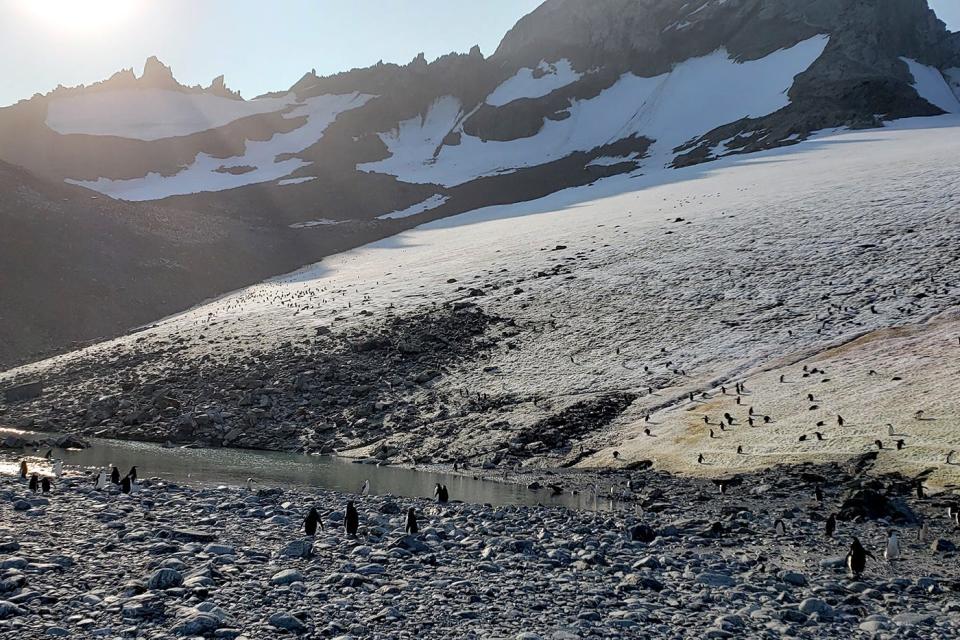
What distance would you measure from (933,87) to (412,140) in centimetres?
10923

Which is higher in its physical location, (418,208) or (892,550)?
(418,208)

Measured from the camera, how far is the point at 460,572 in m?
13.3

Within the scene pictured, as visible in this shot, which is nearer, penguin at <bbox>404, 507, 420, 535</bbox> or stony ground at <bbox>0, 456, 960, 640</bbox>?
stony ground at <bbox>0, 456, 960, 640</bbox>

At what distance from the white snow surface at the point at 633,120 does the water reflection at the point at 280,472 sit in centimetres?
10639

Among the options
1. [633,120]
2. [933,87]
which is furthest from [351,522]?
[933,87]

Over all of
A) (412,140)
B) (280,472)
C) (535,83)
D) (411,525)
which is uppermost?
(535,83)

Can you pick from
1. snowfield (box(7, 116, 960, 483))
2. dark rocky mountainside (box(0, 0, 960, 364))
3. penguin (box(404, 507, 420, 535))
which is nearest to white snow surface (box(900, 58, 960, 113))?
dark rocky mountainside (box(0, 0, 960, 364))

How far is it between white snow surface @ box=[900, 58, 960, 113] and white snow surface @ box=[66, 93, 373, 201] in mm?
122541

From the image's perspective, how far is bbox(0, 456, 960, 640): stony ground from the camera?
10492 millimetres

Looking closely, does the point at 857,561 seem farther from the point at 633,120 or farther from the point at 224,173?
the point at 224,173

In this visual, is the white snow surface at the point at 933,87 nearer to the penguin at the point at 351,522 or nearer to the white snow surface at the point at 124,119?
the penguin at the point at 351,522

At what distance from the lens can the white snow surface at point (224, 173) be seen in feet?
471

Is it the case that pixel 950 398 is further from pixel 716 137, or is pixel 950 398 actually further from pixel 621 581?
pixel 716 137

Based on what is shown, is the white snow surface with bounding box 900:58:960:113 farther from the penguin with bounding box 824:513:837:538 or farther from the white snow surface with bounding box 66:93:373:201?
the penguin with bounding box 824:513:837:538
